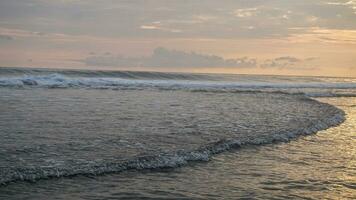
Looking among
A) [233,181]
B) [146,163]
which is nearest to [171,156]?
[146,163]

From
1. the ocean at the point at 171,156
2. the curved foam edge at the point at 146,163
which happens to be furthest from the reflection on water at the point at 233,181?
the curved foam edge at the point at 146,163

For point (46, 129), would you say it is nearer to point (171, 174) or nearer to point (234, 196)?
point (171, 174)

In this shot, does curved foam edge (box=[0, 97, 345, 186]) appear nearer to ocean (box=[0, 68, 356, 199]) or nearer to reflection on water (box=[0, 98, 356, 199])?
ocean (box=[0, 68, 356, 199])

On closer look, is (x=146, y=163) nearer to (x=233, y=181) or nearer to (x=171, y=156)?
(x=171, y=156)

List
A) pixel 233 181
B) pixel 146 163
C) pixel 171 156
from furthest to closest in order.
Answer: pixel 171 156 < pixel 146 163 < pixel 233 181

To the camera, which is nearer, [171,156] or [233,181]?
[233,181]

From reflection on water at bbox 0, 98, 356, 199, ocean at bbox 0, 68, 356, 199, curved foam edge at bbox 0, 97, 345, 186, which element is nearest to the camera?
reflection on water at bbox 0, 98, 356, 199

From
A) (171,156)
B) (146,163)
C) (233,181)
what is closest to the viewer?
(233,181)

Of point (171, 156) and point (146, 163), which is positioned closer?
point (146, 163)

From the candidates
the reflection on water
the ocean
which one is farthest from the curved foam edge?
the reflection on water

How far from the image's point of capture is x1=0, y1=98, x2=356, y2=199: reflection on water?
263 inches

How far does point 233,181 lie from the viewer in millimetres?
7512

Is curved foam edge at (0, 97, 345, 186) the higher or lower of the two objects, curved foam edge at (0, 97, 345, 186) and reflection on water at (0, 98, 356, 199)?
the higher

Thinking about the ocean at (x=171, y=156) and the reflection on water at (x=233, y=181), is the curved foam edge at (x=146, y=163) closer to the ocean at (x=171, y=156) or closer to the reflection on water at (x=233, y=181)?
the ocean at (x=171, y=156)
